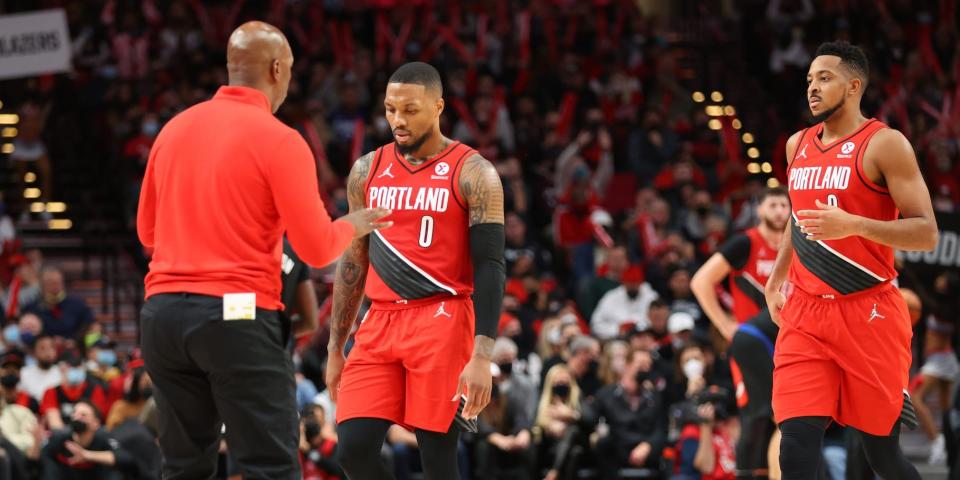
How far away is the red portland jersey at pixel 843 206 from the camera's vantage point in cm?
671

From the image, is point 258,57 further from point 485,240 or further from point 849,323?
point 849,323

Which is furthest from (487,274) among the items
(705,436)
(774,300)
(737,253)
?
(705,436)

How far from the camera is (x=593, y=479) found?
43.7ft

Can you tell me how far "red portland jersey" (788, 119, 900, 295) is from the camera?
671cm

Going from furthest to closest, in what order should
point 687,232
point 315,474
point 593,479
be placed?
point 687,232 → point 593,479 → point 315,474

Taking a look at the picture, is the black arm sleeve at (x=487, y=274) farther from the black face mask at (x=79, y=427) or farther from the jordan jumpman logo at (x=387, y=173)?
the black face mask at (x=79, y=427)

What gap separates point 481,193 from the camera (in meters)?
6.72

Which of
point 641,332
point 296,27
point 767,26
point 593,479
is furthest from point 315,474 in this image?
point 767,26

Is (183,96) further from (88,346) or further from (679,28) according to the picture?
(679,28)

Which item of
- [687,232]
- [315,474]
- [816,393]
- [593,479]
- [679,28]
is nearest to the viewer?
[816,393]

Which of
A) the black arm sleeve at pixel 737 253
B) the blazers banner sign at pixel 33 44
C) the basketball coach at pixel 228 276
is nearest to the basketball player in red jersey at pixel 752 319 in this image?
the black arm sleeve at pixel 737 253

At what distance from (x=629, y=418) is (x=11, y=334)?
6.51m

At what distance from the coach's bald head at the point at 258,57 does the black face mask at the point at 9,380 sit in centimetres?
847

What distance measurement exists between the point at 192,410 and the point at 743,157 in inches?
645
